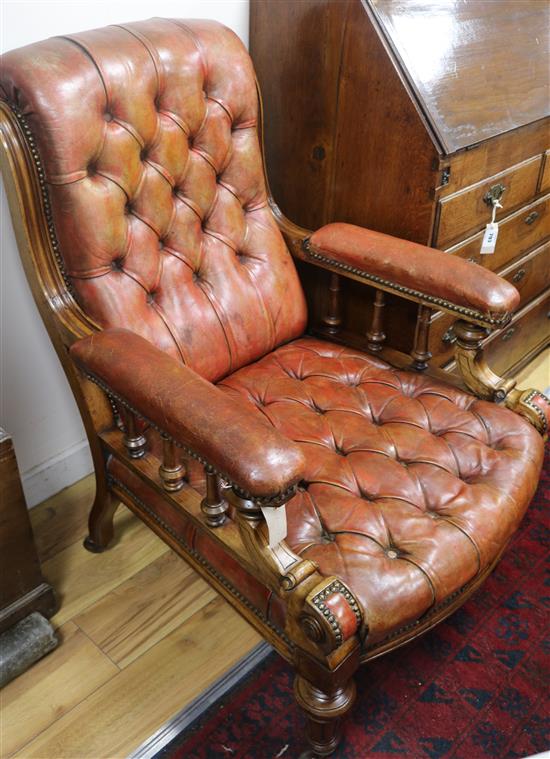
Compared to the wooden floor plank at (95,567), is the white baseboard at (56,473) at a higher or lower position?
higher

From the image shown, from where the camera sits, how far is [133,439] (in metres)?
1.26

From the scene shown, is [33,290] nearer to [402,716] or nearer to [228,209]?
[228,209]

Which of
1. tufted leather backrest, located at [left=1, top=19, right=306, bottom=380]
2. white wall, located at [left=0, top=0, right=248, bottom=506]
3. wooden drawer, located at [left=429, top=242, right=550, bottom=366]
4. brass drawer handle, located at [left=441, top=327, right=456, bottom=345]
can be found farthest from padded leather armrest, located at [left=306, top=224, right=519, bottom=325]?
white wall, located at [left=0, top=0, right=248, bottom=506]

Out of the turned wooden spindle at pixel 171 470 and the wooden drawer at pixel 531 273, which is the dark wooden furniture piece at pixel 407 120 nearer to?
the wooden drawer at pixel 531 273

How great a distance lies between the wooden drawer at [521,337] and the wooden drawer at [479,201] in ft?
1.34

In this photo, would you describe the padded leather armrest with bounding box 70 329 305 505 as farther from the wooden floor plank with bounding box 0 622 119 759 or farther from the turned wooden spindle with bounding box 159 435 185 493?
the wooden floor plank with bounding box 0 622 119 759

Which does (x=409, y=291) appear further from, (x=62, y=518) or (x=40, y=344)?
(x=62, y=518)

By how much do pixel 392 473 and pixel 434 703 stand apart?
0.47m

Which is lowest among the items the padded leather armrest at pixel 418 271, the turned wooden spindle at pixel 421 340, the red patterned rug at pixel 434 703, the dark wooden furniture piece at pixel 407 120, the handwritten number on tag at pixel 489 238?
the red patterned rug at pixel 434 703

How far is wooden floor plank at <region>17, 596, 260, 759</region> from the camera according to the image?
127cm

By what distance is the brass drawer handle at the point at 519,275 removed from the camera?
6.55 ft

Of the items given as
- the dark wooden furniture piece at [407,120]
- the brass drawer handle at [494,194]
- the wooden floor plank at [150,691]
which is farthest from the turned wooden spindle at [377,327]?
the wooden floor plank at [150,691]

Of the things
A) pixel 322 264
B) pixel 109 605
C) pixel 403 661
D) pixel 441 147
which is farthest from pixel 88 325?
pixel 403 661

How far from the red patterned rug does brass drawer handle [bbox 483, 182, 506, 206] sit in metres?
0.92
